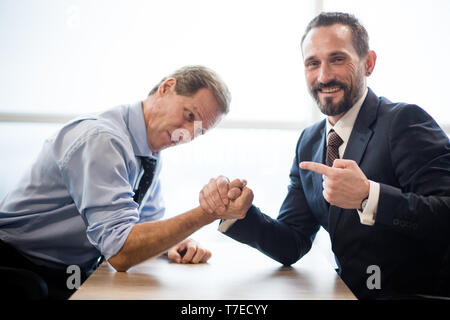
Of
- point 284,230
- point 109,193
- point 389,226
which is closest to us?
point 109,193

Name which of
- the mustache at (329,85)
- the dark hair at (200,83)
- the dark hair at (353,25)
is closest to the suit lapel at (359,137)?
the mustache at (329,85)

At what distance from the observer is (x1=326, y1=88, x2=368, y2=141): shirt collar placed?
5.31 ft

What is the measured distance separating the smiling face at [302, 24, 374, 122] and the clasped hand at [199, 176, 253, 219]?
1.70 ft

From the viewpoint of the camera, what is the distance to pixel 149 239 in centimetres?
122

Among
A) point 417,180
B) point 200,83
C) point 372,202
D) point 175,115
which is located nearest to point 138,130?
point 175,115

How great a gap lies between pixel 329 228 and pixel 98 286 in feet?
2.74

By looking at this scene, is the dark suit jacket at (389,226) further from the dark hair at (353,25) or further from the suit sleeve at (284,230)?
the dark hair at (353,25)

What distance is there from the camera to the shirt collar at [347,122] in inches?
63.7

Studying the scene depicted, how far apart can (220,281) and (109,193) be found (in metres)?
0.43

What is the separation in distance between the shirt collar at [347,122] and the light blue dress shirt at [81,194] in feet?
2.48

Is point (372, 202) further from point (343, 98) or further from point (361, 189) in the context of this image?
point (343, 98)

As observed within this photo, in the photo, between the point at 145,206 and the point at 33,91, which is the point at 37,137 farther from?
the point at 145,206
